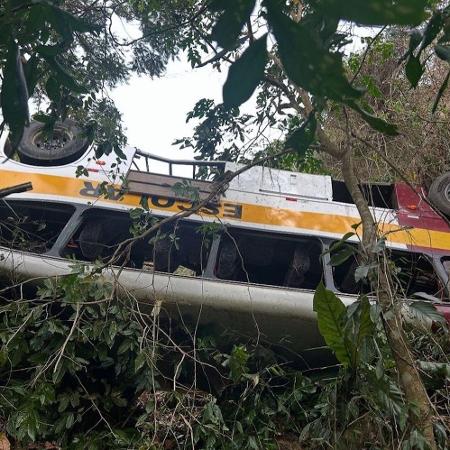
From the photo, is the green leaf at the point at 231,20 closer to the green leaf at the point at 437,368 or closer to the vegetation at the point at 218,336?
the vegetation at the point at 218,336

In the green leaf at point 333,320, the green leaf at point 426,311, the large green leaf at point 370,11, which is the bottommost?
the green leaf at point 333,320

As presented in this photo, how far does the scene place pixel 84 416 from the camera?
3.91 metres

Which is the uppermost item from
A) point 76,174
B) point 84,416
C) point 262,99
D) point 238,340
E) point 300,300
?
point 262,99

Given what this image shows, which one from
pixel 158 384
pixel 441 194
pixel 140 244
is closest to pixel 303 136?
pixel 158 384

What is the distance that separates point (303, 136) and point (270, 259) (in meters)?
3.54

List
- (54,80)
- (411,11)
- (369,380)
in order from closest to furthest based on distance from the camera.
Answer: (411,11), (54,80), (369,380)

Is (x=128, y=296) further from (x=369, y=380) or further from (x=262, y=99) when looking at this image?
(x=262, y=99)

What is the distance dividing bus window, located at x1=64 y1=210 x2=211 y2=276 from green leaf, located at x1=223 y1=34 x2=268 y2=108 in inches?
128

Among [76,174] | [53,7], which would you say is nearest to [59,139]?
[76,174]

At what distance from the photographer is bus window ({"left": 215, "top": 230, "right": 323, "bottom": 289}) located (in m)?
4.53

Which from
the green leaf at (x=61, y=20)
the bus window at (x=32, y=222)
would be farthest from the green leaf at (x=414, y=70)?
the bus window at (x=32, y=222)

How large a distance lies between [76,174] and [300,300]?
1.95m

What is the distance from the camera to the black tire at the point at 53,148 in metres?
4.64

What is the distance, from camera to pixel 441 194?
4996 mm
